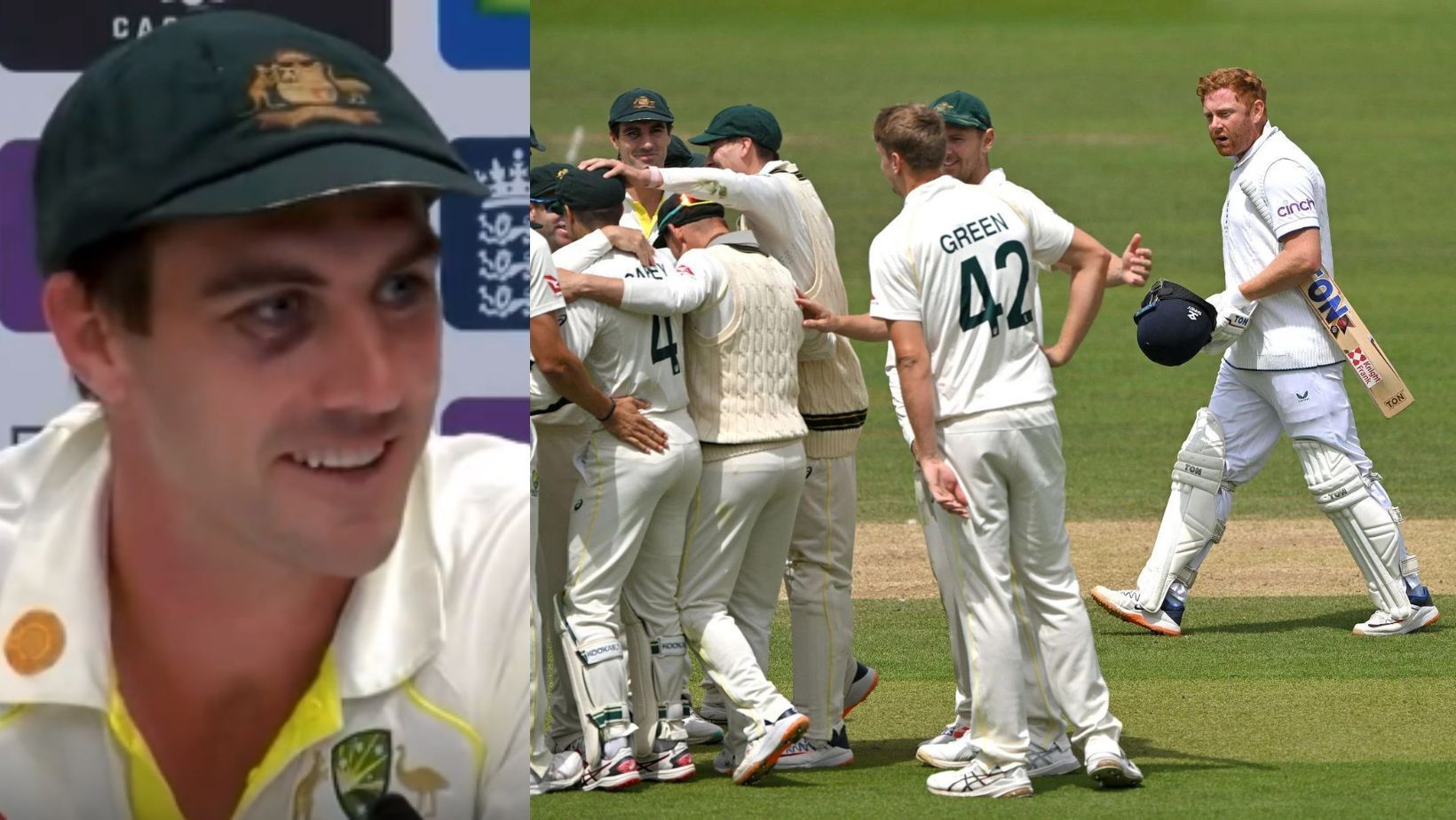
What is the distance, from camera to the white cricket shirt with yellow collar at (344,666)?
11.9ft

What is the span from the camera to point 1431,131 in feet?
98.1

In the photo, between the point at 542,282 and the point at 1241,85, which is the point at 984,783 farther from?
the point at 1241,85

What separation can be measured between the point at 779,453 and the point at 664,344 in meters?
0.52

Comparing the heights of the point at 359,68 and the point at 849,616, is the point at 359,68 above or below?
above

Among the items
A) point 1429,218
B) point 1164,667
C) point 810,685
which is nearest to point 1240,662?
point 1164,667

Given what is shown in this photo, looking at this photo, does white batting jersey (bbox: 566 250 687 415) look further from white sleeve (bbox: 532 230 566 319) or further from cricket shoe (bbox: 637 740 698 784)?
cricket shoe (bbox: 637 740 698 784)

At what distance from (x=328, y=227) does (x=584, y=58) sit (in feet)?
108

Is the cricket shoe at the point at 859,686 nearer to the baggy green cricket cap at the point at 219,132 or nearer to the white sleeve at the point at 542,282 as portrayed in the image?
the white sleeve at the point at 542,282

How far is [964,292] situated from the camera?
20.6 ft

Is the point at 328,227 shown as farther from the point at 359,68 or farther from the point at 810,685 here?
the point at 810,685

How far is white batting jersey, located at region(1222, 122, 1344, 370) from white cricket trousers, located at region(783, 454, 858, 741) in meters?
2.14

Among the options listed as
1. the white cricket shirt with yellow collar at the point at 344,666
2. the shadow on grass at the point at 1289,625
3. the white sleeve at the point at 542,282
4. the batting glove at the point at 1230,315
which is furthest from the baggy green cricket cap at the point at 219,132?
the shadow on grass at the point at 1289,625

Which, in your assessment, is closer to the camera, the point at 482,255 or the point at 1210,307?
the point at 482,255

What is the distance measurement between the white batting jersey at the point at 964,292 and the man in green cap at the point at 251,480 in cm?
265
